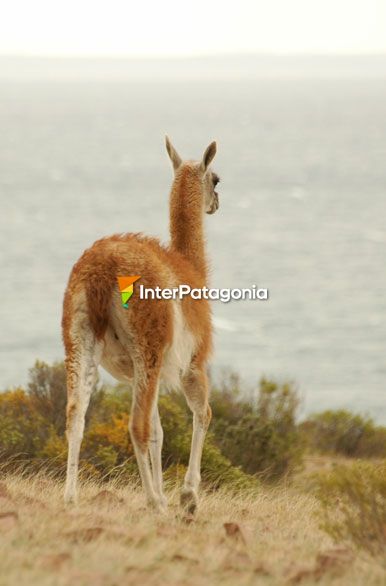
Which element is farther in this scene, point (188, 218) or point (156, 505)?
point (188, 218)

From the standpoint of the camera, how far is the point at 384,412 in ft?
133

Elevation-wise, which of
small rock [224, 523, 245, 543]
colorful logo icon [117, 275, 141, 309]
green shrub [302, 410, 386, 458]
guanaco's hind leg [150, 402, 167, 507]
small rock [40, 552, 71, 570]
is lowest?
small rock [40, 552, 71, 570]

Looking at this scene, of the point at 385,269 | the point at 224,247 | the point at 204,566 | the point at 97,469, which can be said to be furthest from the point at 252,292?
the point at 224,247

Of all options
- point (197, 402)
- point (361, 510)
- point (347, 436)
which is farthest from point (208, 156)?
point (347, 436)

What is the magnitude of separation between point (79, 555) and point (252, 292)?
183 inches

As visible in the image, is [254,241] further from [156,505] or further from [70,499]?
[70,499]

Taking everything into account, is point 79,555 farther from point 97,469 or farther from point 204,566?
point 97,469

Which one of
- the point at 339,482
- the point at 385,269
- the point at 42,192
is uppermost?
the point at 42,192

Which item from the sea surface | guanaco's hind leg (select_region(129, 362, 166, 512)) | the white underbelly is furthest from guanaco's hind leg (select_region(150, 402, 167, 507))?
the sea surface

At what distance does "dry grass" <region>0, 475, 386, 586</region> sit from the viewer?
6032 mm

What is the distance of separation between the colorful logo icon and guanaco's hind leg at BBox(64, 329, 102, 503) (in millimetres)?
394

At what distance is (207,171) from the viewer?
33.3 feet

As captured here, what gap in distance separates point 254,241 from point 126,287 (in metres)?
80.8

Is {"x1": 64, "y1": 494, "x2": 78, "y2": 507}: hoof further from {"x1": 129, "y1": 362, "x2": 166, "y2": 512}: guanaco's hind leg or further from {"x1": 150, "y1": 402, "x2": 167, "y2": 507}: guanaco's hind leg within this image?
{"x1": 150, "y1": 402, "x2": 167, "y2": 507}: guanaco's hind leg
